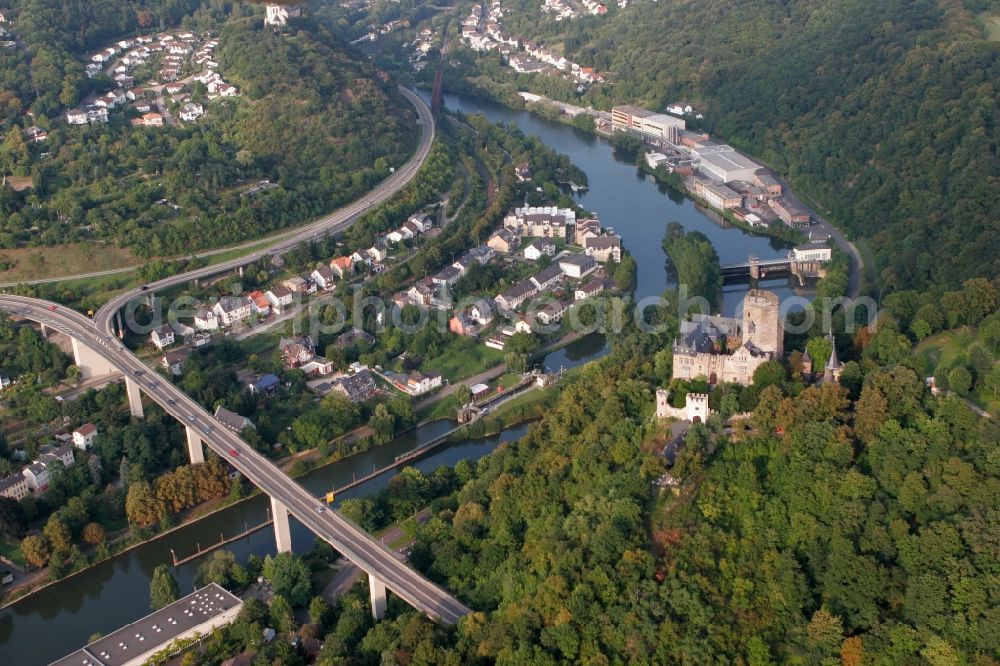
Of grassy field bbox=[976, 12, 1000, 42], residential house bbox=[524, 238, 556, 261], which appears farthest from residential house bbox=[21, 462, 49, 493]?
grassy field bbox=[976, 12, 1000, 42]

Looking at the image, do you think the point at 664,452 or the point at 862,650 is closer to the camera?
the point at 862,650

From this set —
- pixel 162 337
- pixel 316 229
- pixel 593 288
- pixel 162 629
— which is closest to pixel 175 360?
pixel 162 337

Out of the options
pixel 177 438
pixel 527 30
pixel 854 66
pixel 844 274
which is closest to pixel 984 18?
pixel 854 66

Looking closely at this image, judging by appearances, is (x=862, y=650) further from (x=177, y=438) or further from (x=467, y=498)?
(x=177, y=438)

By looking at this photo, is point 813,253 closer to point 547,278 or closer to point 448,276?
point 547,278

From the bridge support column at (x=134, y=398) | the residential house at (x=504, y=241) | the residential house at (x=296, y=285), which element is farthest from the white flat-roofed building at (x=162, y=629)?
the residential house at (x=504, y=241)

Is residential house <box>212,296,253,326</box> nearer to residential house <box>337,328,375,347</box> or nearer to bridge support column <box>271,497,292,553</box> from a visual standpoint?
residential house <box>337,328,375,347</box>
